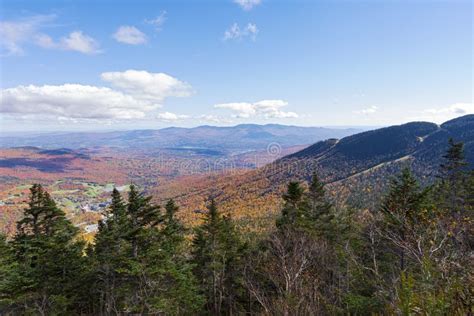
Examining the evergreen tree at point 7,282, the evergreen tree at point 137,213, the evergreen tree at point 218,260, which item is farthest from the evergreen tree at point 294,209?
the evergreen tree at point 7,282

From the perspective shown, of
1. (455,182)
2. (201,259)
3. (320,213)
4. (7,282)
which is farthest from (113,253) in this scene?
(455,182)

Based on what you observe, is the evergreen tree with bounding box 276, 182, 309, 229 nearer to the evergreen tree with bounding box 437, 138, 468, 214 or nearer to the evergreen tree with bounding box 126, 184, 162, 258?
the evergreen tree with bounding box 126, 184, 162, 258

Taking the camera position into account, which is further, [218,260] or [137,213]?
[218,260]

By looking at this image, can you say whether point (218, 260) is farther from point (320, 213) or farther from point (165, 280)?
point (320, 213)

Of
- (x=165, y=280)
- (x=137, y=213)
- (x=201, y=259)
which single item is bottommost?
(x=201, y=259)

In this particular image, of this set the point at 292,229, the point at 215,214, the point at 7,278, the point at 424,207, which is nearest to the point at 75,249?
the point at 7,278

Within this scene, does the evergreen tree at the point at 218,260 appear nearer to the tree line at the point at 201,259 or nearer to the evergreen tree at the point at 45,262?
the tree line at the point at 201,259
